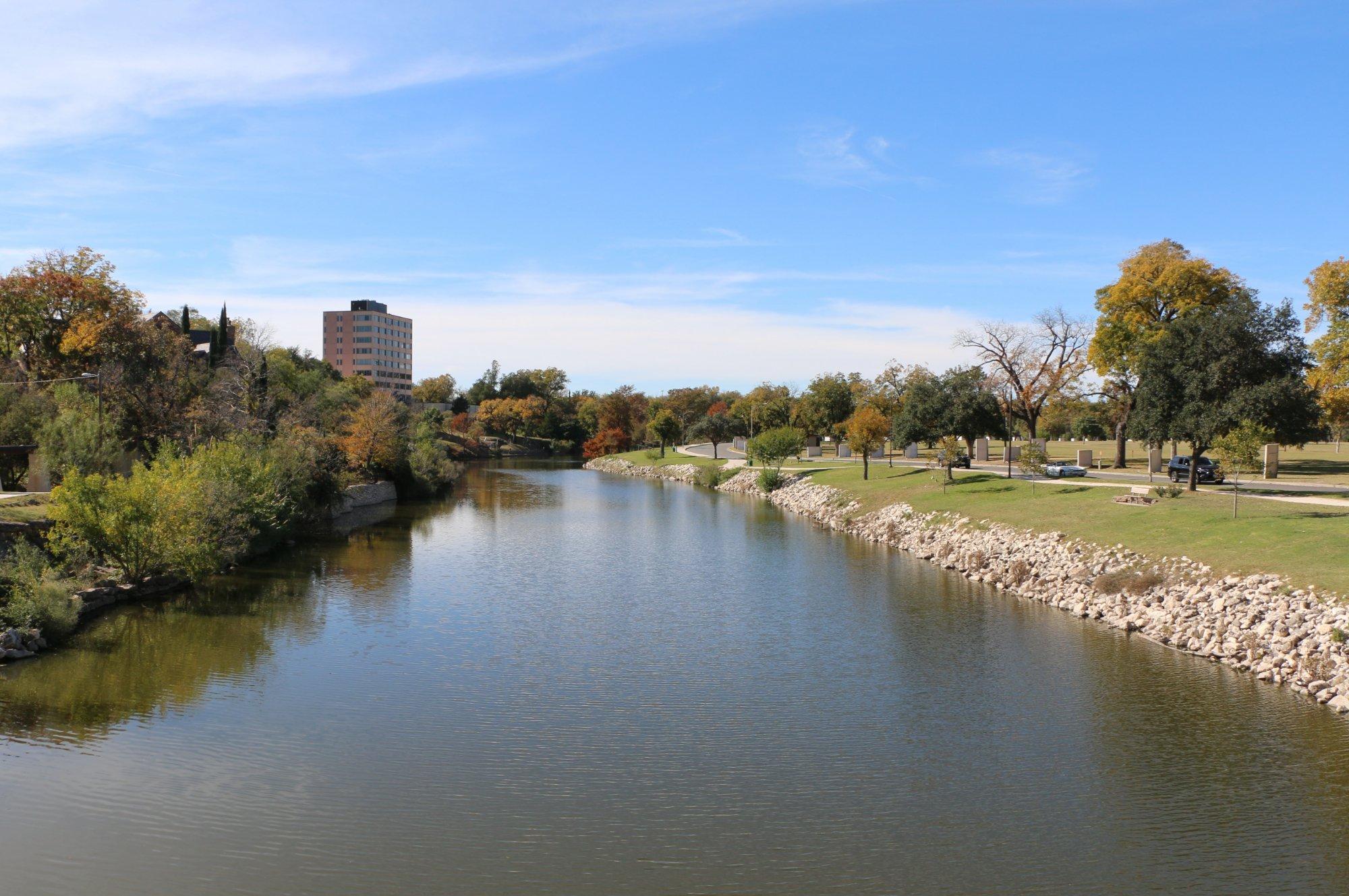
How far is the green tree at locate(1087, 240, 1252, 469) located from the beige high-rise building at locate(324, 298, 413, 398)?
142 meters

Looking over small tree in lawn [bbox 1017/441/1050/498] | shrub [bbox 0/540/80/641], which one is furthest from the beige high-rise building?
shrub [bbox 0/540/80/641]

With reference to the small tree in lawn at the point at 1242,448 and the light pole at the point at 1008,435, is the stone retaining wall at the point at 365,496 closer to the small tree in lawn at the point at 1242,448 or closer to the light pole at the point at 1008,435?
the light pole at the point at 1008,435

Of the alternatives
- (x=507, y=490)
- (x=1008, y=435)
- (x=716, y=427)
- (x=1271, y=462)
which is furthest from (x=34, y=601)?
(x=716, y=427)

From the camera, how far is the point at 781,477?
75.2m

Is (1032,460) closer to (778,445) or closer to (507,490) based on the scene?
(778,445)

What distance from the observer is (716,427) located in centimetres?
12900

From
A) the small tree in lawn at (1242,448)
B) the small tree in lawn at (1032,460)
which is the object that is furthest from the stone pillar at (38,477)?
the small tree in lawn at (1032,460)

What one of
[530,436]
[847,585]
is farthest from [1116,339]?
A: [530,436]

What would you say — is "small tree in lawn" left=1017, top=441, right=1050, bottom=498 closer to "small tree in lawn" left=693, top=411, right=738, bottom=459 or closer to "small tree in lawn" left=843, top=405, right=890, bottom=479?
"small tree in lawn" left=843, top=405, right=890, bottom=479

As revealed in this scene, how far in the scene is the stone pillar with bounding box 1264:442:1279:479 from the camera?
47.5 m

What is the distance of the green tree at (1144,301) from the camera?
55.2 meters

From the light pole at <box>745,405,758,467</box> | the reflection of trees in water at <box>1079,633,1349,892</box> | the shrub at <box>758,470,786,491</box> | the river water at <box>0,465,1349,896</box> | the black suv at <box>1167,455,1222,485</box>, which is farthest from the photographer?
the light pole at <box>745,405,758,467</box>

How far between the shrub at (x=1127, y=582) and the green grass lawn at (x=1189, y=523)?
116 centimetres

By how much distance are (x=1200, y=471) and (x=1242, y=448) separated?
16.8m
